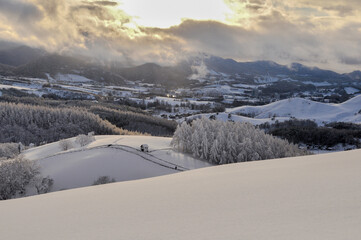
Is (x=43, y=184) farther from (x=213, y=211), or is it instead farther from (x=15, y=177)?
(x=213, y=211)

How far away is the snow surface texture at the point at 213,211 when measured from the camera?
4.51m

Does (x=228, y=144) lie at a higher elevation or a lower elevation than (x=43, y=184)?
higher

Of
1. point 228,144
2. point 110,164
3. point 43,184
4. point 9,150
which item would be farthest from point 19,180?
point 9,150

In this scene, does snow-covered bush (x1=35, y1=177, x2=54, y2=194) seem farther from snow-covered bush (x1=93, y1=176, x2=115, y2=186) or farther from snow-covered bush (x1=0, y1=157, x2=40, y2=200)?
snow-covered bush (x1=93, y1=176, x2=115, y2=186)

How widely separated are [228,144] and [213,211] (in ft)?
58.5

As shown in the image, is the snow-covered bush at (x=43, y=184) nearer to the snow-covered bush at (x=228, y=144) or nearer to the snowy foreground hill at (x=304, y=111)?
the snow-covered bush at (x=228, y=144)

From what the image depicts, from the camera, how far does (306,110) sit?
131625 mm

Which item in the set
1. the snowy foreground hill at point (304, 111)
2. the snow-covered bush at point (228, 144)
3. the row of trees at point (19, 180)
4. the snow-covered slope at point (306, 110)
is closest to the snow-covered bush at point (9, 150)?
the row of trees at point (19, 180)

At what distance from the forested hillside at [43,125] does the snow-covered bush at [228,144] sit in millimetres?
35473

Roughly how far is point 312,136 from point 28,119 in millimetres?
62801

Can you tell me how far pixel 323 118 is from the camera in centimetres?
11500

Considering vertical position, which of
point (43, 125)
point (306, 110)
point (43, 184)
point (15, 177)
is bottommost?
point (43, 125)

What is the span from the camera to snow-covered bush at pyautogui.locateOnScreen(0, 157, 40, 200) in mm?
15883

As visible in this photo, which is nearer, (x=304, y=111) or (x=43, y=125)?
(x=43, y=125)
